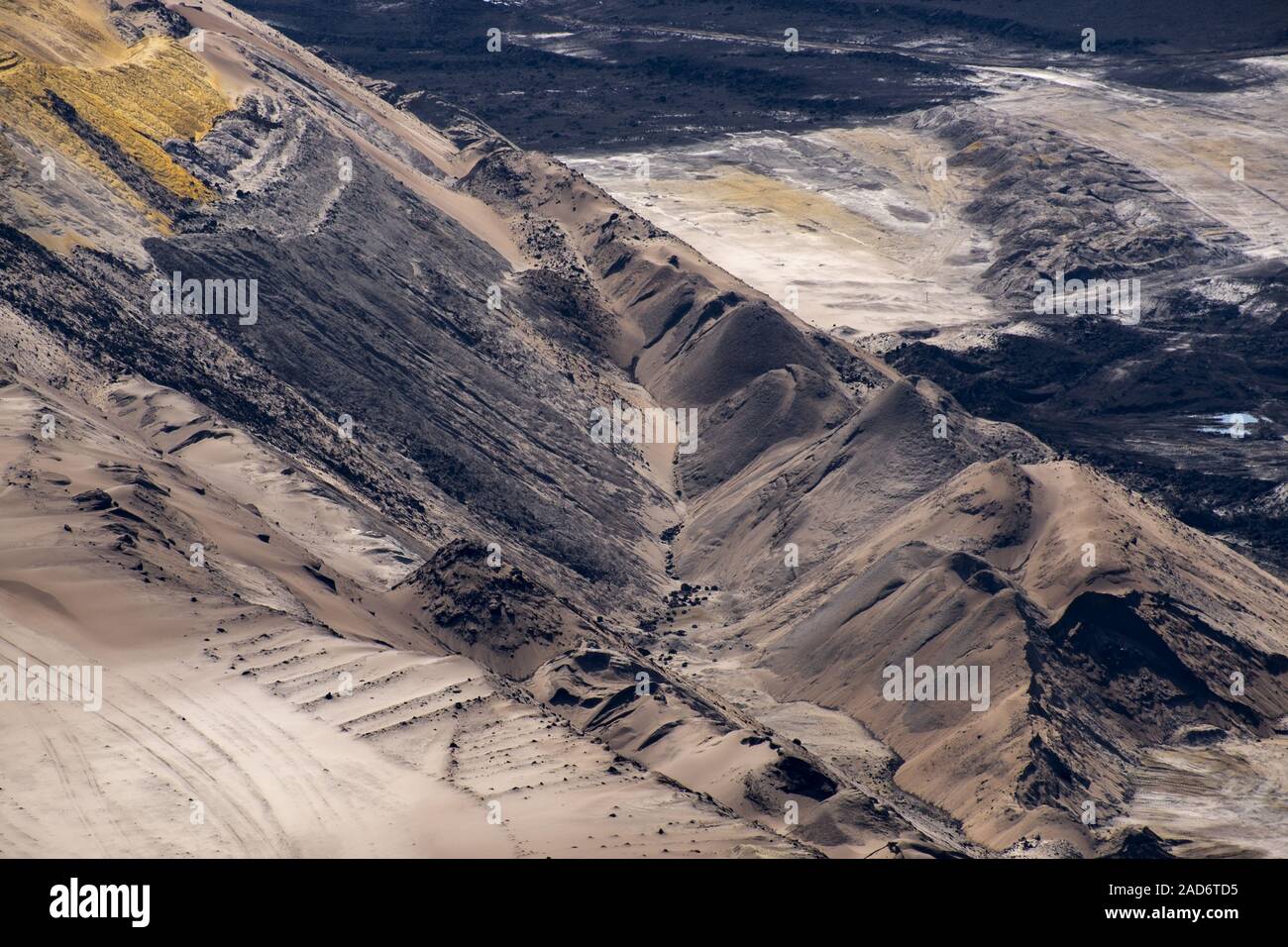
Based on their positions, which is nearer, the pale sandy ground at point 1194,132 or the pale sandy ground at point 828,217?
the pale sandy ground at point 828,217

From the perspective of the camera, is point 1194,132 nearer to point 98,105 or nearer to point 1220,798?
point 98,105

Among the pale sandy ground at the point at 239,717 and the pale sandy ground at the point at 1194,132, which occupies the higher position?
the pale sandy ground at the point at 1194,132

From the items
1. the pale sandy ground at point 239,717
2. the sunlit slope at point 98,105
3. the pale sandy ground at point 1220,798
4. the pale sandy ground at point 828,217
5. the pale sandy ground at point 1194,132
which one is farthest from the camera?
the pale sandy ground at point 1194,132

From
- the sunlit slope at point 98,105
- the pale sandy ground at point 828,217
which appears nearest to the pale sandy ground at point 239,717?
the sunlit slope at point 98,105

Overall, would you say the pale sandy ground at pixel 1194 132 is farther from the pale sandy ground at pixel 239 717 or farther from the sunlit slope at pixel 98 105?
the pale sandy ground at pixel 239 717

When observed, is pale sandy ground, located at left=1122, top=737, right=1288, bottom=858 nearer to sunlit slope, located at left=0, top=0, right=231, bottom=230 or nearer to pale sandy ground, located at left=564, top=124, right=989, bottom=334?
sunlit slope, located at left=0, top=0, right=231, bottom=230

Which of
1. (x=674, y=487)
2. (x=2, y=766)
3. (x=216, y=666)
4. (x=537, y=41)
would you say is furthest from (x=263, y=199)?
(x=537, y=41)

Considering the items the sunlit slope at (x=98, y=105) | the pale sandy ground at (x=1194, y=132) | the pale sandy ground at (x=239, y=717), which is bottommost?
the pale sandy ground at (x=239, y=717)

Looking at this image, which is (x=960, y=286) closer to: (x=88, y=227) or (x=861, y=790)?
(x=88, y=227)
